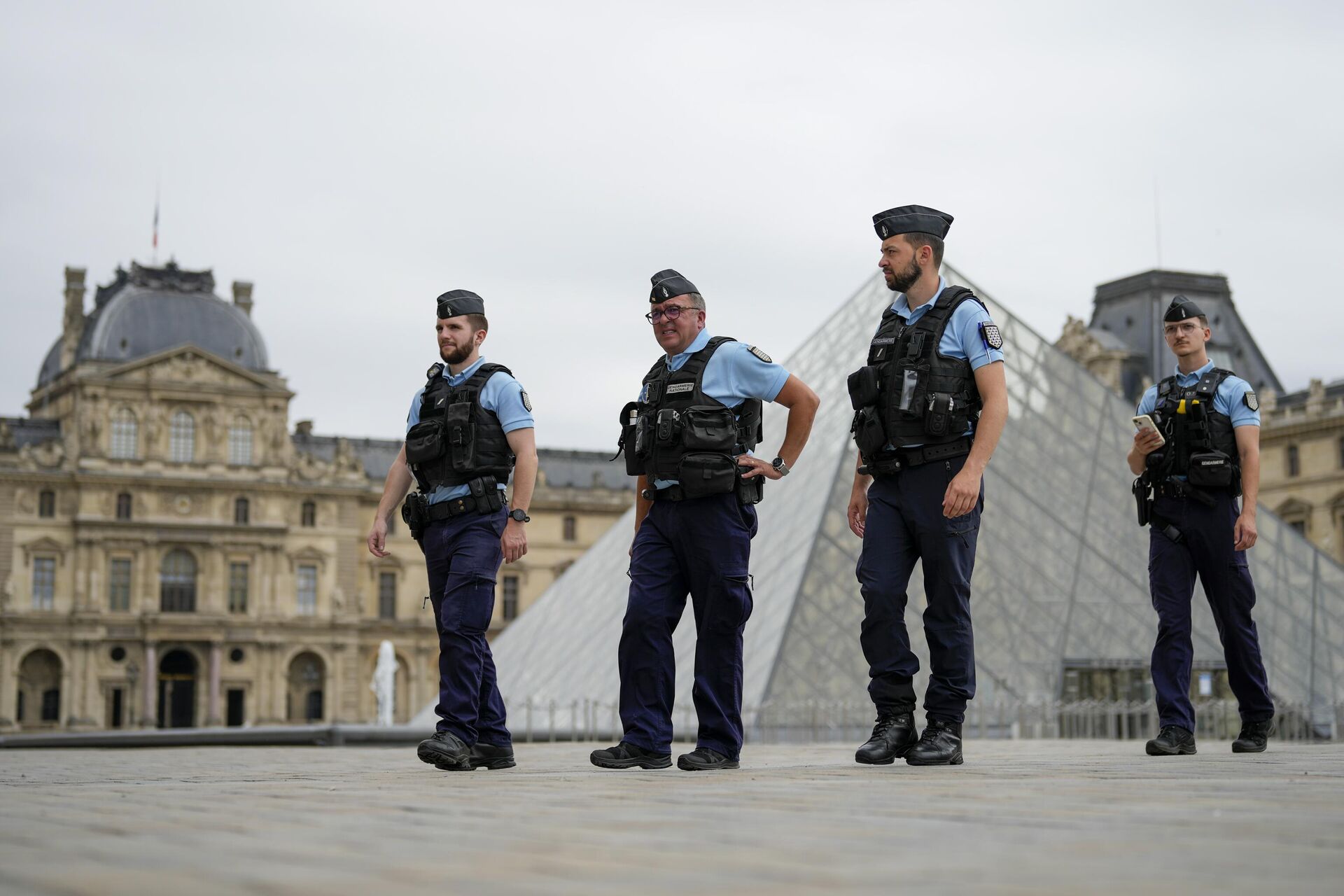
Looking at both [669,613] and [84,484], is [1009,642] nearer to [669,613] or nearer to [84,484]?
[669,613]

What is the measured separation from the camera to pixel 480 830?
268 cm

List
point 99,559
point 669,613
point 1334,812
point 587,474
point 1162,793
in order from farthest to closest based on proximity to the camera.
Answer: point 587,474, point 99,559, point 669,613, point 1162,793, point 1334,812

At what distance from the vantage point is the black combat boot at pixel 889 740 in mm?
5141

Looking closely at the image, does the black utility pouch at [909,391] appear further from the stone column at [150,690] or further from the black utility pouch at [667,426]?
the stone column at [150,690]

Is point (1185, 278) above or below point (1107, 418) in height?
above

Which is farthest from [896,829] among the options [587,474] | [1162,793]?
[587,474]

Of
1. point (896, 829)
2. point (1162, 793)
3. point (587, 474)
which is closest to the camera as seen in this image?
point (896, 829)

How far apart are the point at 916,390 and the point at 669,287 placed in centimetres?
85

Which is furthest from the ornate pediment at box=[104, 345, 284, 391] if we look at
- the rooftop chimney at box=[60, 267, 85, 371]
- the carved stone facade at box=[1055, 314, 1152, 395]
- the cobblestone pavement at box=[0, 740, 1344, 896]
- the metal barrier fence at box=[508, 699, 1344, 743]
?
the cobblestone pavement at box=[0, 740, 1344, 896]

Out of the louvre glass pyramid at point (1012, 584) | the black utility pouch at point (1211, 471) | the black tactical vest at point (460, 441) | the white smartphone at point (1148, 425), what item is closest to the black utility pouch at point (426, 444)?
the black tactical vest at point (460, 441)

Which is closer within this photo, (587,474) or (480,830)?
(480,830)

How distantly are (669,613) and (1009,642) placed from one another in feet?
37.4

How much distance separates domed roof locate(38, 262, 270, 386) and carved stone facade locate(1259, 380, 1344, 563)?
2939cm

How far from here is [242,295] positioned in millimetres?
56062
